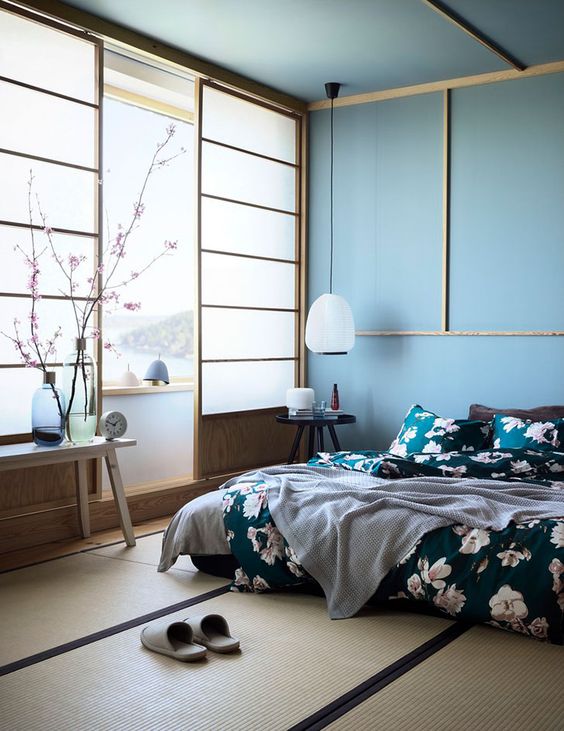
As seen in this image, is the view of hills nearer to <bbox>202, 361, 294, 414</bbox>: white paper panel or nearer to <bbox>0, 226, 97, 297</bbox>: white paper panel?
<bbox>202, 361, 294, 414</bbox>: white paper panel

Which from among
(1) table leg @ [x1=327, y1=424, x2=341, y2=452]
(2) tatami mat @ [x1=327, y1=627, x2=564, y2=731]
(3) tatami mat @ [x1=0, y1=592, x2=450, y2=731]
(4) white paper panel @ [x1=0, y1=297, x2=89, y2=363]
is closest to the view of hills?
(4) white paper panel @ [x1=0, y1=297, x2=89, y2=363]

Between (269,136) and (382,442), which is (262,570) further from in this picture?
(269,136)

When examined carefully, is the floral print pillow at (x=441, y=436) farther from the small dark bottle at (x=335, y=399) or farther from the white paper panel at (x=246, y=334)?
the white paper panel at (x=246, y=334)

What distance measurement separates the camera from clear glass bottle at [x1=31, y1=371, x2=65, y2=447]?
3814 millimetres

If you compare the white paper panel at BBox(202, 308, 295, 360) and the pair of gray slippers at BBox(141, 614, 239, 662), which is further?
the white paper panel at BBox(202, 308, 295, 360)

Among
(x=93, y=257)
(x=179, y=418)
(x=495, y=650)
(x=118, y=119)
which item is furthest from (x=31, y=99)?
(x=495, y=650)

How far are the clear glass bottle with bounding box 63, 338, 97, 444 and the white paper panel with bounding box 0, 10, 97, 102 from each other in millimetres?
1257

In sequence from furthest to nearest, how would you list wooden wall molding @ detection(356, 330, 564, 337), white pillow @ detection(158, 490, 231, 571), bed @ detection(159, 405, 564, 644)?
wooden wall molding @ detection(356, 330, 564, 337) → white pillow @ detection(158, 490, 231, 571) → bed @ detection(159, 405, 564, 644)

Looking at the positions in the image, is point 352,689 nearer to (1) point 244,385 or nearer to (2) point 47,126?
(2) point 47,126

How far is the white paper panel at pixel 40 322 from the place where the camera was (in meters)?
4.00

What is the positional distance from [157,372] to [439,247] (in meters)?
1.87

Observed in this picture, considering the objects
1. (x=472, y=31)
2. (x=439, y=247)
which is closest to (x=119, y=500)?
(x=439, y=247)

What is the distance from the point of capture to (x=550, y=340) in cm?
486

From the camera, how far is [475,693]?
237cm
